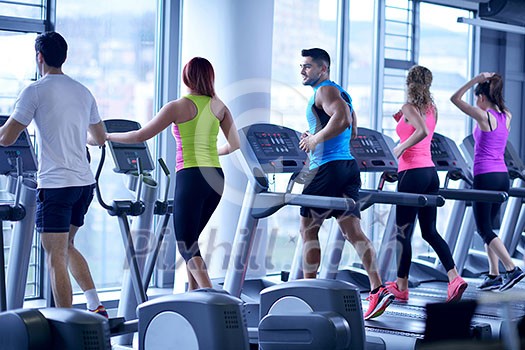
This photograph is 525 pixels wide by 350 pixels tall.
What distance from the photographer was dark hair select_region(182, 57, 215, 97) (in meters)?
4.26

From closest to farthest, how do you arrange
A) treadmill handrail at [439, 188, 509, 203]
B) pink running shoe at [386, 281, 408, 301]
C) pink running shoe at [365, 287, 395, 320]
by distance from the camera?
pink running shoe at [365, 287, 395, 320] → treadmill handrail at [439, 188, 509, 203] → pink running shoe at [386, 281, 408, 301]

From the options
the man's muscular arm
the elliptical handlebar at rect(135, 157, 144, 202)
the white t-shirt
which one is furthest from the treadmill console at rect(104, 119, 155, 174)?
the man's muscular arm

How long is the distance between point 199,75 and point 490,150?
2.66 meters

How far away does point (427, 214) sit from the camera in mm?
5441

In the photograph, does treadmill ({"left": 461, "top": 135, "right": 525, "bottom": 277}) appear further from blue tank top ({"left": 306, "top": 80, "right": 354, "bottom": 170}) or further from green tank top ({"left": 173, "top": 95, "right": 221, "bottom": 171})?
green tank top ({"left": 173, "top": 95, "right": 221, "bottom": 171})

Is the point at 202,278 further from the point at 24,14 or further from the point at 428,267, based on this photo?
the point at 428,267

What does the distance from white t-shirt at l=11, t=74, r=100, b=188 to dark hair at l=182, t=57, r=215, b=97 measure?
57 cm

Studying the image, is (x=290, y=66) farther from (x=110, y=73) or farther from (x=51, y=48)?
(x=51, y=48)

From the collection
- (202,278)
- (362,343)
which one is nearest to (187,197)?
(202,278)

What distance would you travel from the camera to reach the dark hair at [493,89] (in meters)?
6.04

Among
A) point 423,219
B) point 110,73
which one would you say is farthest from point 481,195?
point 110,73

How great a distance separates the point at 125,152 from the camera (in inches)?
171

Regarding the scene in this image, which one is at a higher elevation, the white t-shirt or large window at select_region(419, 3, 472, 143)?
large window at select_region(419, 3, 472, 143)

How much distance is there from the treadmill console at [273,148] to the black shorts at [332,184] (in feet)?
0.70
